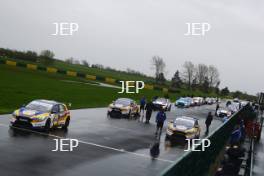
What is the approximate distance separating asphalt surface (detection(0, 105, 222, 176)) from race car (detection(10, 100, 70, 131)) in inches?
16.3

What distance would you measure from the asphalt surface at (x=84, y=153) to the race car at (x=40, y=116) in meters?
0.41

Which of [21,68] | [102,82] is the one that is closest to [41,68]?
[21,68]

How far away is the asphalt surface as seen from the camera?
1452 centimetres

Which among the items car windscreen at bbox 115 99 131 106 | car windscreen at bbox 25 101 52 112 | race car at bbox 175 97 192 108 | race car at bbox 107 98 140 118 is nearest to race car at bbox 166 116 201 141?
car windscreen at bbox 25 101 52 112

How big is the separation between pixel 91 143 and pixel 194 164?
1187cm

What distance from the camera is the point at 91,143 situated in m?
20.9

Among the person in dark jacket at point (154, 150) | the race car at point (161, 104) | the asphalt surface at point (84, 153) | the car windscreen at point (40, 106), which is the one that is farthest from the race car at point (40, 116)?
the race car at point (161, 104)

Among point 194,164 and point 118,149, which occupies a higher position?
point 194,164

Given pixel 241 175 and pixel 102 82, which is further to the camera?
pixel 102 82

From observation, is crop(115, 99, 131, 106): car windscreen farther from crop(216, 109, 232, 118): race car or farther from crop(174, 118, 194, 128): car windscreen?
crop(216, 109, 232, 118): race car

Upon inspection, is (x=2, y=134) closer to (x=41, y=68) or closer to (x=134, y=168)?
(x=134, y=168)

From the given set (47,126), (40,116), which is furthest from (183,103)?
(40,116)

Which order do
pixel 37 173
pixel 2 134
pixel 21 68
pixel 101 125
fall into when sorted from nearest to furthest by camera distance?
1. pixel 37 173
2. pixel 2 134
3. pixel 101 125
4. pixel 21 68

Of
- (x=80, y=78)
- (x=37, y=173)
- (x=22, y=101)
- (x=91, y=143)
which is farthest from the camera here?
(x=80, y=78)
